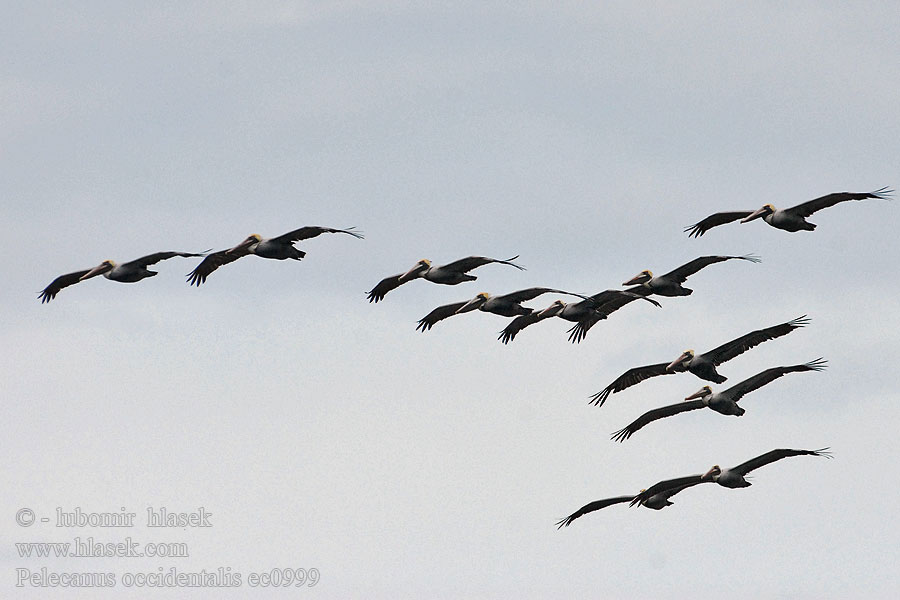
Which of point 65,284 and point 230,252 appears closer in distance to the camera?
point 230,252

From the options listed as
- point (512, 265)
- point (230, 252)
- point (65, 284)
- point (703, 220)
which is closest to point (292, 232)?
point (230, 252)

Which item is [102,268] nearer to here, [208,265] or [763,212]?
[208,265]

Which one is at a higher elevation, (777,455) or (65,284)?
(65,284)

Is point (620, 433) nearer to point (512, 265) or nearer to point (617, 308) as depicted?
point (617, 308)

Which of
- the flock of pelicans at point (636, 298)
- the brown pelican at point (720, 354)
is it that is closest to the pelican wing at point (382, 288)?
the flock of pelicans at point (636, 298)

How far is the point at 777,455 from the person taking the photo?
49.0m

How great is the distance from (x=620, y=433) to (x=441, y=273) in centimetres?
962

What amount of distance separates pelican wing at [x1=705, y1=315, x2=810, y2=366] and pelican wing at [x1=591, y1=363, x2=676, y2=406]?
390 cm

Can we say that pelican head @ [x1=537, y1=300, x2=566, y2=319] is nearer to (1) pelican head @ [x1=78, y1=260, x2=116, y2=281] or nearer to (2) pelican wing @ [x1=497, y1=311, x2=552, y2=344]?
(2) pelican wing @ [x1=497, y1=311, x2=552, y2=344]

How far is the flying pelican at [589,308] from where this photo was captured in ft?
164

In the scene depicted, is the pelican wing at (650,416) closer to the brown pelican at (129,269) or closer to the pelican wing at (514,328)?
the pelican wing at (514,328)

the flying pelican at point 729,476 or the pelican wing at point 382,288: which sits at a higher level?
the pelican wing at point 382,288

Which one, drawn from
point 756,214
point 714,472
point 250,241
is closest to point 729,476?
point 714,472

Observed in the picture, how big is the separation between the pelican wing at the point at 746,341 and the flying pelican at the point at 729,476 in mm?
2952
